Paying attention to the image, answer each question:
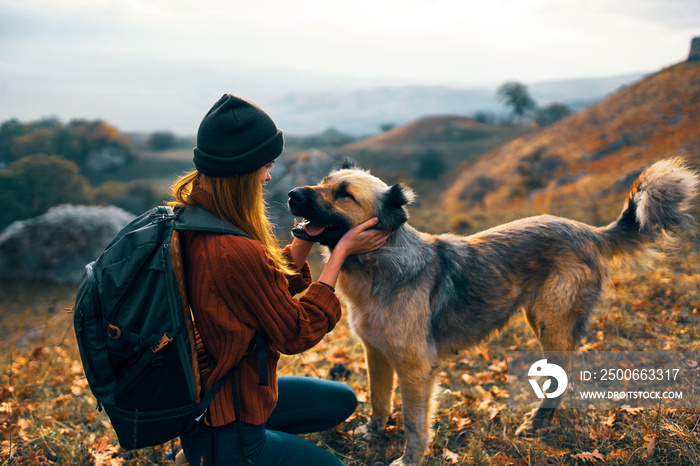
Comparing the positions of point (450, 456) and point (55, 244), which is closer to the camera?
point (450, 456)

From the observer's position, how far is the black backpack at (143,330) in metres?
1.90

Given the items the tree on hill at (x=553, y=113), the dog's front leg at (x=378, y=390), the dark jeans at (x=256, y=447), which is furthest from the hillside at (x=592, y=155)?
the tree on hill at (x=553, y=113)

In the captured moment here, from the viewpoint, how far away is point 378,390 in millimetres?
3547

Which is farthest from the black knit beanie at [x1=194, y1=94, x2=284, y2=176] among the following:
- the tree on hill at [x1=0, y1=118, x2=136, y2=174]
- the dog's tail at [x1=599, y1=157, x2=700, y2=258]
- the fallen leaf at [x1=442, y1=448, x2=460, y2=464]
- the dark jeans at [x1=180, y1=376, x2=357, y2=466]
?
the tree on hill at [x1=0, y1=118, x2=136, y2=174]

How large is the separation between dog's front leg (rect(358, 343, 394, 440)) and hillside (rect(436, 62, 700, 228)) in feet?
30.7

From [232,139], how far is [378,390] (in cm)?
248

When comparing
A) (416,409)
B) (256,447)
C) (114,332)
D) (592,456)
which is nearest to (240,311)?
(114,332)

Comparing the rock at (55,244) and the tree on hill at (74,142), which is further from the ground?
the tree on hill at (74,142)

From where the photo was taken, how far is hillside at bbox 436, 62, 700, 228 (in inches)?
616

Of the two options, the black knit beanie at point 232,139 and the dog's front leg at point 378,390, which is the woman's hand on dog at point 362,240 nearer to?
the black knit beanie at point 232,139

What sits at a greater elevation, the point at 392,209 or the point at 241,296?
the point at 392,209

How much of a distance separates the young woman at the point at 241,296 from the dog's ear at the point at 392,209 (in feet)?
2.31

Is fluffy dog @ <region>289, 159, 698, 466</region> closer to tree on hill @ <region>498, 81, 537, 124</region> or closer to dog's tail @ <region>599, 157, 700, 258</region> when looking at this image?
dog's tail @ <region>599, 157, 700, 258</region>

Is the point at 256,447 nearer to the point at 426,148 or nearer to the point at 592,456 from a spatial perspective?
the point at 592,456
